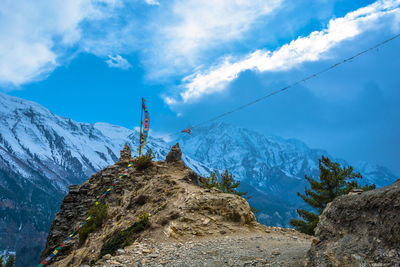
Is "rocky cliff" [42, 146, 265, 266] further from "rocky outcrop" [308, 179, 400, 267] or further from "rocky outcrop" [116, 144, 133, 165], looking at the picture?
"rocky outcrop" [308, 179, 400, 267]

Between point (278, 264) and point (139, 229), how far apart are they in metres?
6.57

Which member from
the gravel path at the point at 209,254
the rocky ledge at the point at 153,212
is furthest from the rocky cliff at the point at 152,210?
the gravel path at the point at 209,254

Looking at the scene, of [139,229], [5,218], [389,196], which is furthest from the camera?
[5,218]

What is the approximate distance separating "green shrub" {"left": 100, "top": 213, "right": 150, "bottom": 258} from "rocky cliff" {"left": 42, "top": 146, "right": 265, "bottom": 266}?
263 mm

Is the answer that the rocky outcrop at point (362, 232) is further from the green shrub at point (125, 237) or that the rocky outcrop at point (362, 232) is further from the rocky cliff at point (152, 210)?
the green shrub at point (125, 237)

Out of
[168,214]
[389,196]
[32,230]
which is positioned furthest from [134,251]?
[32,230]

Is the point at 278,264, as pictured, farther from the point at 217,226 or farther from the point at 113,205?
the point at 113,205

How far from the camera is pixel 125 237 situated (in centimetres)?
1052

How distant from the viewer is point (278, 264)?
6.70m

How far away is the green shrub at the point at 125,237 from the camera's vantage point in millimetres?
9812

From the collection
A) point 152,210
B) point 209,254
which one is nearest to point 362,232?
point 209,254

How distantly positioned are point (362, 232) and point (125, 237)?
877 cm

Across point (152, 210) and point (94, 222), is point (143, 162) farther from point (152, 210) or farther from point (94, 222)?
point (152, 210)

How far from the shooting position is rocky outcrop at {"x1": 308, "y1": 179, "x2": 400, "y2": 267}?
434 centimetres
